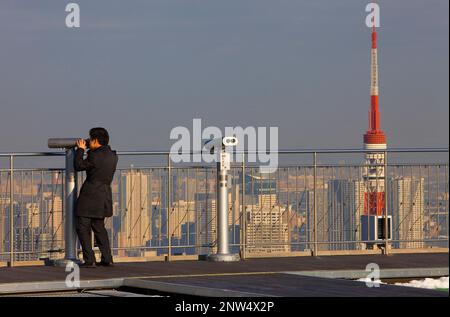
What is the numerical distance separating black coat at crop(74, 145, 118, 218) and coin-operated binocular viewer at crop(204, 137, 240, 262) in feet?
5.19

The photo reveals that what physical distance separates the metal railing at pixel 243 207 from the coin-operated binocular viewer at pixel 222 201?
0.41 m

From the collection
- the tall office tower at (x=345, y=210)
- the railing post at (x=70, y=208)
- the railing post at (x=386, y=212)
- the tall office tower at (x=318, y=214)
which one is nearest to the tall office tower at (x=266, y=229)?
the tall office tower at (x=318, y=214)

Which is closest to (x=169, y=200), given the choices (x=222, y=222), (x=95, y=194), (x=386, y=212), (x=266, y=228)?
(x=222, y=222)

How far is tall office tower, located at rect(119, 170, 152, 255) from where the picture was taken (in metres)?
17.1

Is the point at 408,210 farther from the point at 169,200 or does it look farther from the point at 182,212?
the point at 169,200

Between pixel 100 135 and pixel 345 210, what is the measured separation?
437 cm

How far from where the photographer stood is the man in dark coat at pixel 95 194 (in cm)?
Result: 1528

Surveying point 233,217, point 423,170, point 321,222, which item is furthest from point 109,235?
point 423,170

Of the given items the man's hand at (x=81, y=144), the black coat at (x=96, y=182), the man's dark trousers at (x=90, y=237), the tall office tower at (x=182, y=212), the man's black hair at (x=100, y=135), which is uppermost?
the man's black hair at (x=100, y=135)

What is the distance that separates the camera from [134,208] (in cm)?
1744

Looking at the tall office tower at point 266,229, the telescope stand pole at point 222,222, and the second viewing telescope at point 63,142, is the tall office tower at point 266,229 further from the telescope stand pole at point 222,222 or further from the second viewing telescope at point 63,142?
the second viewing telescope at point 63,142

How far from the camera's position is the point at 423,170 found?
18219 millimetres

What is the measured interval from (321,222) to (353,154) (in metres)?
1.19

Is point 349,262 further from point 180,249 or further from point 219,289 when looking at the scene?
point 219,289
